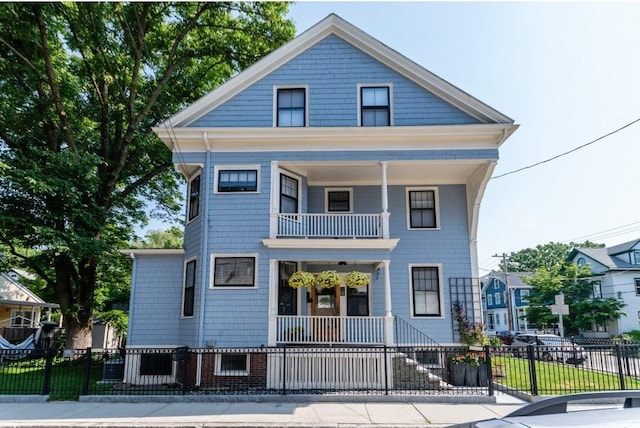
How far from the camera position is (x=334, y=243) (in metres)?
12.7

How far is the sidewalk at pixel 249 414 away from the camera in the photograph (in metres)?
8.34

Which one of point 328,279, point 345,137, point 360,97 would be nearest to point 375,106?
point 360,97

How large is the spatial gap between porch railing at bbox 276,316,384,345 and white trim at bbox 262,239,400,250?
201cm

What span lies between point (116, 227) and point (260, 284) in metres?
12.2

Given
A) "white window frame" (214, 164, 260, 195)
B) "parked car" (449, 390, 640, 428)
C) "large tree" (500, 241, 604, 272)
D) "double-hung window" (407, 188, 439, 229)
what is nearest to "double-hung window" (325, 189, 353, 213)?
"double-hung window" (407, 188, 439, 229)

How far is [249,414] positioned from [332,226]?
6066 mm

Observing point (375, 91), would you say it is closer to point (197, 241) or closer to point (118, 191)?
point (197, 241)

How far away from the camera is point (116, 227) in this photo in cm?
2150

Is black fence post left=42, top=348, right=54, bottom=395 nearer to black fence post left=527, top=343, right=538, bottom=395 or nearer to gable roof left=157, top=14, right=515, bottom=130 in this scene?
gable roof left=157, top=14, right=515, bottom=130

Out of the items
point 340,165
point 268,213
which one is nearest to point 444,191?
point 340,165

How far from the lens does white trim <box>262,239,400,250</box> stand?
41.5 feet

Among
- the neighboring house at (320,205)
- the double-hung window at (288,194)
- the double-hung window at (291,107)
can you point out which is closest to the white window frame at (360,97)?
the neighboring house at (320,205)

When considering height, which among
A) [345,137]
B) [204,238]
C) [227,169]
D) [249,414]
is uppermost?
[345,137]

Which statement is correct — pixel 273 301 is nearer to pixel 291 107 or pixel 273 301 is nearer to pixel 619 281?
pixel 291 107
